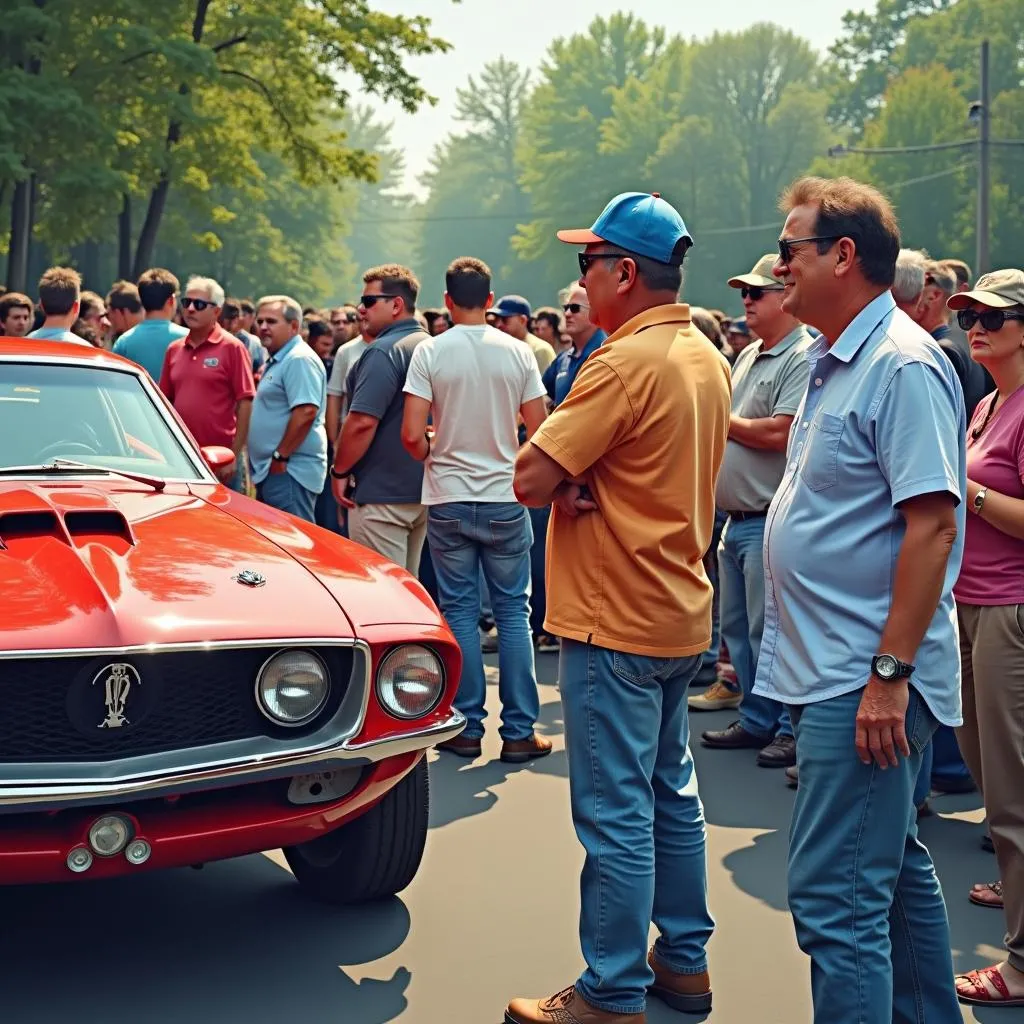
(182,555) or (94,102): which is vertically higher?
(94,102)

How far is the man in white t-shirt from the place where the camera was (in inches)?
264

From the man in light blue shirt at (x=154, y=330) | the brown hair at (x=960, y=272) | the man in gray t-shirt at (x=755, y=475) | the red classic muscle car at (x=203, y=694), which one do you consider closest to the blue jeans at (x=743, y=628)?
the man in gray t-shirt at (x=755, y=475)

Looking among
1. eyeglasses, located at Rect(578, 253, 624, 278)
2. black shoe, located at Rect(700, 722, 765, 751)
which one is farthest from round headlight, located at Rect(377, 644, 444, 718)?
black shoe, located at Rect(700, 722, 765, 751)


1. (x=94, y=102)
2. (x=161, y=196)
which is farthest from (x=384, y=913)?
(x=161, y=196)

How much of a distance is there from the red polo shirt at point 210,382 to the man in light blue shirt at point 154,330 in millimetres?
567

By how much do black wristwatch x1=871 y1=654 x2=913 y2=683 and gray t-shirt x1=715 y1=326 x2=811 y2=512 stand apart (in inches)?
136

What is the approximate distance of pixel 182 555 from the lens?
4.29 m

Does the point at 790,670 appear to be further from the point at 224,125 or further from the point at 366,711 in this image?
the point at 224,125

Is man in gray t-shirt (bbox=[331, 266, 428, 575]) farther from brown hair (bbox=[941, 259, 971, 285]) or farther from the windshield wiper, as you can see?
brown hair (bbox=[941, 259, 971, 285])

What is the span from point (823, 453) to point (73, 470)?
Result: 2.88 metres

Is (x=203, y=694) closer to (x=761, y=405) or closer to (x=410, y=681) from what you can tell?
(x=410, y=681)

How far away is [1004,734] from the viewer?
4.22 metres

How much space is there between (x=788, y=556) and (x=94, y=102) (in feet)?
83.6

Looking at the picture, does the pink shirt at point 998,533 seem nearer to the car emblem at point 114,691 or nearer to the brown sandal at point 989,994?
the brown sandal at point 989,994
